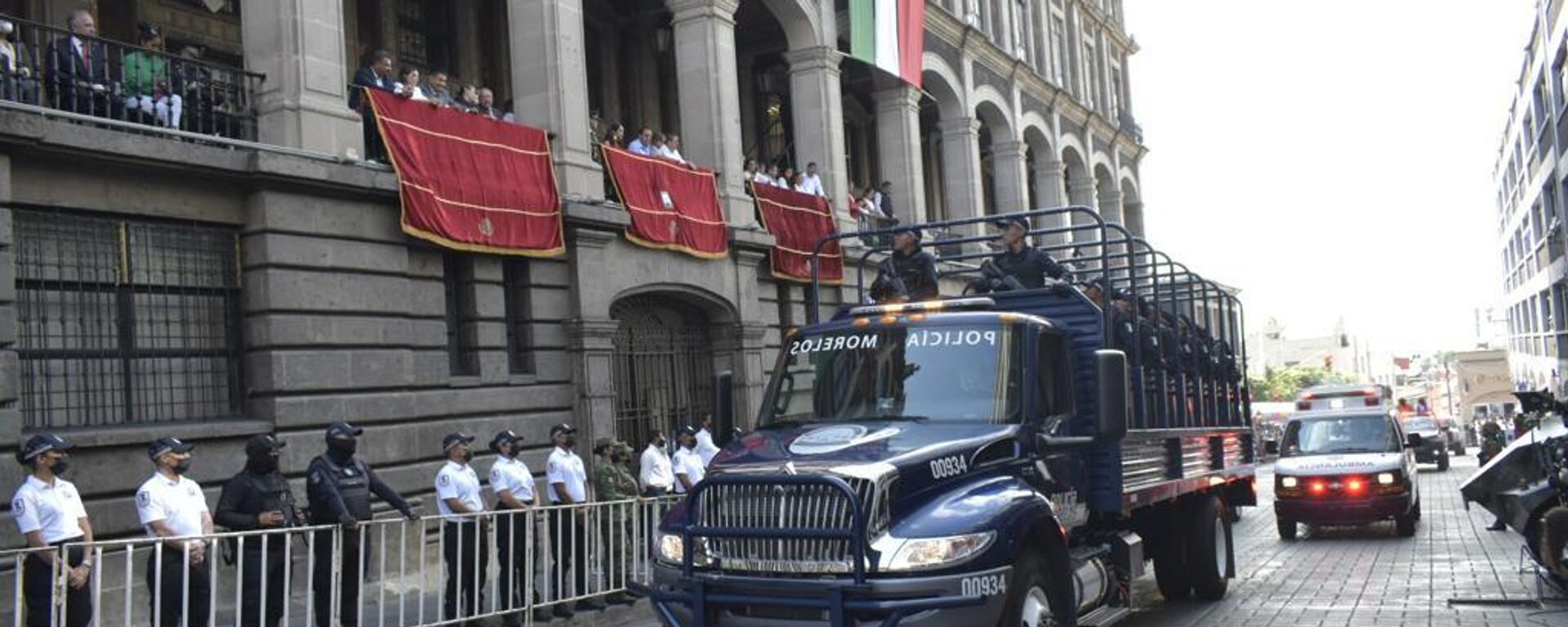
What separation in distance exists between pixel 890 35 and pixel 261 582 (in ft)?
60.1

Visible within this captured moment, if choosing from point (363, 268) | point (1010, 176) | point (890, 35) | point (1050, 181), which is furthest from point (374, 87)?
point (1050, 181)

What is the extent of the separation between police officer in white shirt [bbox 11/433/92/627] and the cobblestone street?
7699 millimetres

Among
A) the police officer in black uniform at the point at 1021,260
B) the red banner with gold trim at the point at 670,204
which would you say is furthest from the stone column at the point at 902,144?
the police officer in black uniform at the point at 1021,260

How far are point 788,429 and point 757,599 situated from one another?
149 centimetres

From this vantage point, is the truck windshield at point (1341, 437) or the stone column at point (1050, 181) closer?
the truck windshield at point (1341, 437)

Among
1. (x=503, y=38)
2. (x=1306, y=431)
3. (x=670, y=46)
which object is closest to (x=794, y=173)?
(x=670, y=46)

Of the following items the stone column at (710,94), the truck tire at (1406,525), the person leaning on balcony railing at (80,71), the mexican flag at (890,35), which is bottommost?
the truck tire at (1406,525)

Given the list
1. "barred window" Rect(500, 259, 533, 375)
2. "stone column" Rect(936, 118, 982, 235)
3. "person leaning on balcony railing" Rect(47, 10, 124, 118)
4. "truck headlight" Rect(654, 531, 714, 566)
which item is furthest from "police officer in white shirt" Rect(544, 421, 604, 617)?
"stone column" Rect(936, 118, 982, 235)

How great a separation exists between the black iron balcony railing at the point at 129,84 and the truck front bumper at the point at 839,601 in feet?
25.0

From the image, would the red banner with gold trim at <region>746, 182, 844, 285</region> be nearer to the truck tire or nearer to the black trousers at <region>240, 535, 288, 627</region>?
the truck tire

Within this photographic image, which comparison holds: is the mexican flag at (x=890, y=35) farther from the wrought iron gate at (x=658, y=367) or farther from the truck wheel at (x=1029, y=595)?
the truck wheel at (x=1029, y=595)

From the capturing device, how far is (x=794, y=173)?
2284 cm

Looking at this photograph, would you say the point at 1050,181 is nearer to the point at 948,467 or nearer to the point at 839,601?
the point at 948,467

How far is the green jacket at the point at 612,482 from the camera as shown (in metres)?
12.9
